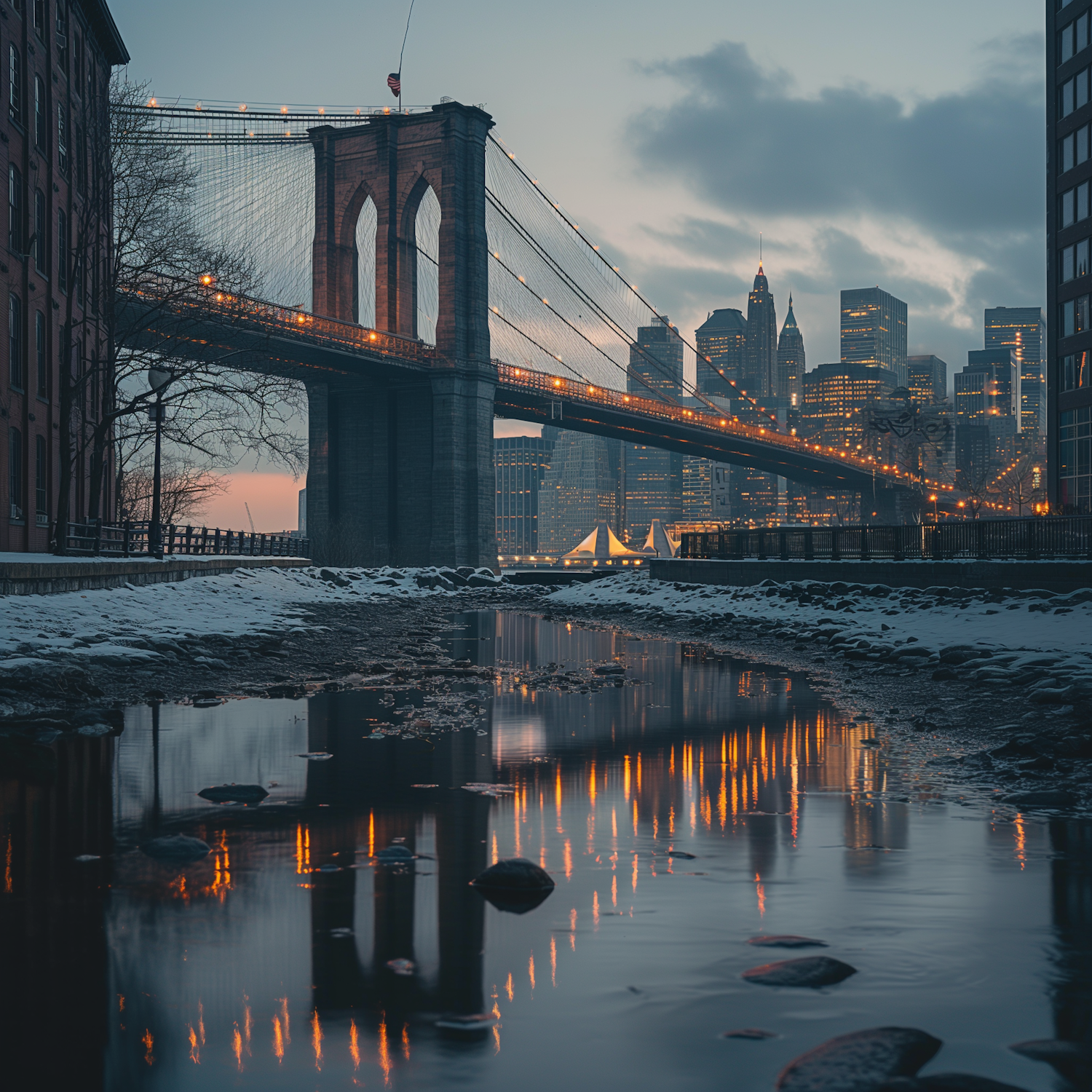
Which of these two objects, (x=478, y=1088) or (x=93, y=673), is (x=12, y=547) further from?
(x=478, y=1088)

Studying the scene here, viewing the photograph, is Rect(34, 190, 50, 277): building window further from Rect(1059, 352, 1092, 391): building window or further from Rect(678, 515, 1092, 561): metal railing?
Rect(1059, 352, 1092, 391): building window

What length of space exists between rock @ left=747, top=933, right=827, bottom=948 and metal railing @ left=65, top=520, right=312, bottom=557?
27.6 meters

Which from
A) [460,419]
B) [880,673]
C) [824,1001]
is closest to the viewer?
[824,1001]

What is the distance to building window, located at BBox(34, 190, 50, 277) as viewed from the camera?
3225 centimetres

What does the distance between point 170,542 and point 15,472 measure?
11587 millimetres

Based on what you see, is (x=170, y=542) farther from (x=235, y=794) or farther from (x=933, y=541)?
(x=235, y=794)

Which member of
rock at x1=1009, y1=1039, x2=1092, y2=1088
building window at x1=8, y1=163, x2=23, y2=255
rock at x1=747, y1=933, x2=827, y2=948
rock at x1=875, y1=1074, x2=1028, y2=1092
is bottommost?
rock at x1=1009, y1=1039, x2=1092, y2=1088

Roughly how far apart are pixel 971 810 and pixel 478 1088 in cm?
449

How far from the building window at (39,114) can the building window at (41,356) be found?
189 inches

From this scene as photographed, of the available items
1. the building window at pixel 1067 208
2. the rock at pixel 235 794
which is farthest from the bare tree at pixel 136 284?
the building window at pixel 1067 208

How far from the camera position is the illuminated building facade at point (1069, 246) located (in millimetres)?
56469

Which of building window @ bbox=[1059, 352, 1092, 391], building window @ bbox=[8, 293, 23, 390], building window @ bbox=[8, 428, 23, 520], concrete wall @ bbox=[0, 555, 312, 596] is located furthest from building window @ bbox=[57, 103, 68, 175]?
building window @ bbox=[1059, 352, 1092, 391]

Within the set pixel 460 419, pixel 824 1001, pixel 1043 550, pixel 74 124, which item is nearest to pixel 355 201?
pixel 460 419

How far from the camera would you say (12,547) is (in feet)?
98.3
